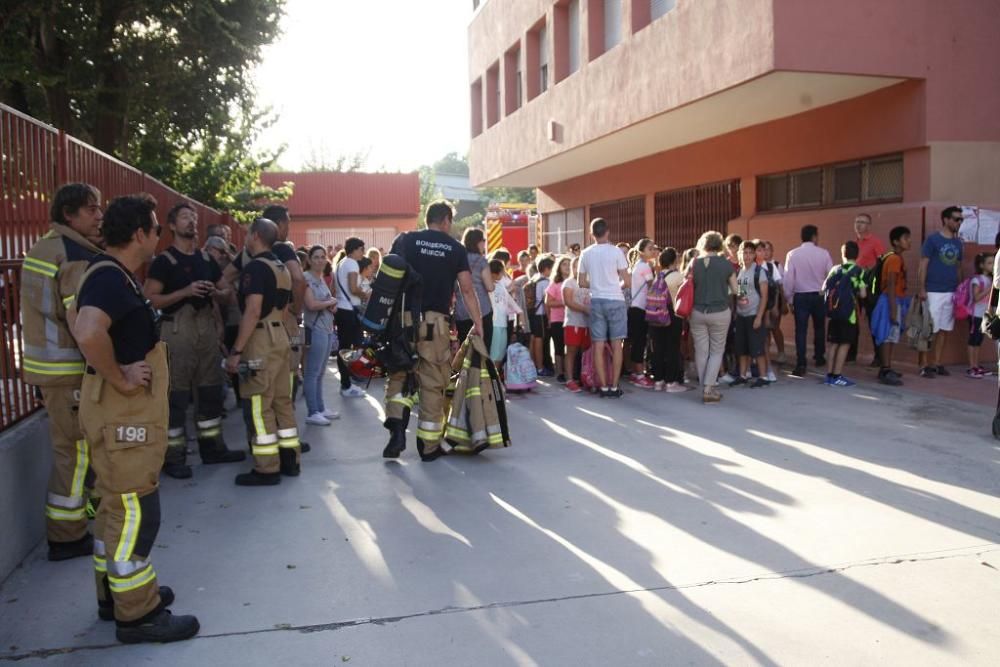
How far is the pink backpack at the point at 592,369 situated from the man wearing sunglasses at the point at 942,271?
384cm

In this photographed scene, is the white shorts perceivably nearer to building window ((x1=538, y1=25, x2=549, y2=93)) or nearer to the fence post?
the fence post

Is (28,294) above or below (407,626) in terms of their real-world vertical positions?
above

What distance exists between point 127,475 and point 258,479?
2.75m

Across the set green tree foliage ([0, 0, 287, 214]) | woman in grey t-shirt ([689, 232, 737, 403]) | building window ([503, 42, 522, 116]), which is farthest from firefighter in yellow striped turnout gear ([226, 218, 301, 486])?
building window ([503, 42, 522, 116])

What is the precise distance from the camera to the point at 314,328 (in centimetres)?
895

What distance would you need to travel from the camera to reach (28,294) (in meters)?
4.95

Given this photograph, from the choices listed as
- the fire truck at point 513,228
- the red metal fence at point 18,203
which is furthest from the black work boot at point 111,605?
the fire truck at point 513,228

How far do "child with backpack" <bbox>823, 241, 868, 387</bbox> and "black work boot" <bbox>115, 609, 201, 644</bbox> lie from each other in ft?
28.3

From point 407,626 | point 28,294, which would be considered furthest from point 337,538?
point 28,294

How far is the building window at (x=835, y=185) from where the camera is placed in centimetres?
1232

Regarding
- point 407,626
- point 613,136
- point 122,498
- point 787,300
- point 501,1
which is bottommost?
point 407,626

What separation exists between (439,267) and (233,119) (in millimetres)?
14589

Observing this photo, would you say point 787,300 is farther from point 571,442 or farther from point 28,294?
point 28,294

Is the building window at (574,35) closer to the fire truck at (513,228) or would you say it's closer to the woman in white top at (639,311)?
the woman in white top at (639,311)
